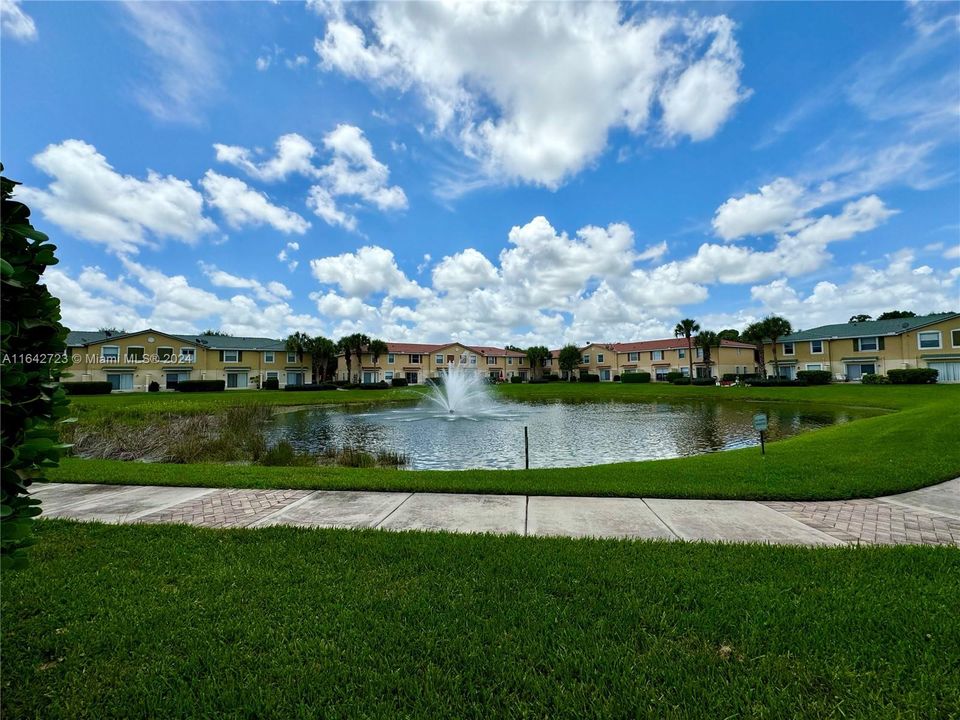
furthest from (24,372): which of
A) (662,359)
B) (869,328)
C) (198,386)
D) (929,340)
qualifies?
(662,359)

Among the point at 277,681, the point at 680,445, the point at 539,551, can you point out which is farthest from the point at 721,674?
the point at 680,445

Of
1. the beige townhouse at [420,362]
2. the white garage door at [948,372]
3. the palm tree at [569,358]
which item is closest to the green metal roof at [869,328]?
the white garage door at [948,372]

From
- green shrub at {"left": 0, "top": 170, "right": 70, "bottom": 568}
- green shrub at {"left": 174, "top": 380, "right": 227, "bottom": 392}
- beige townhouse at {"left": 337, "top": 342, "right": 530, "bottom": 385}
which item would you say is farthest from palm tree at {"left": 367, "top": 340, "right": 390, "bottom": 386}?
green shrub at {"left": 0, "top": 170, "right": 70, "bottom": 568}

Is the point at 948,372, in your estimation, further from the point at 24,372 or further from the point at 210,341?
the point at 210,341

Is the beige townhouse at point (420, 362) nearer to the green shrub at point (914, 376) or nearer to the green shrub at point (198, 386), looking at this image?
the green shrub at point (198, 386)

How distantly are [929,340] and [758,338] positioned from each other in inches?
642

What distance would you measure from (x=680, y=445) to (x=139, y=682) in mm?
15643

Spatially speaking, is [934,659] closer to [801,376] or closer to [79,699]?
[79,699]

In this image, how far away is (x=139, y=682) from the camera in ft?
8.94

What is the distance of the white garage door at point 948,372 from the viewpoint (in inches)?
1721

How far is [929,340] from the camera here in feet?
150

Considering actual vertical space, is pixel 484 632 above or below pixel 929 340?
below

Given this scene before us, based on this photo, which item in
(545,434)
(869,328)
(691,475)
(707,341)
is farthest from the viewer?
(707,341)

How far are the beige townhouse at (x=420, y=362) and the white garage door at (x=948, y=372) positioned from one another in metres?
53.1
